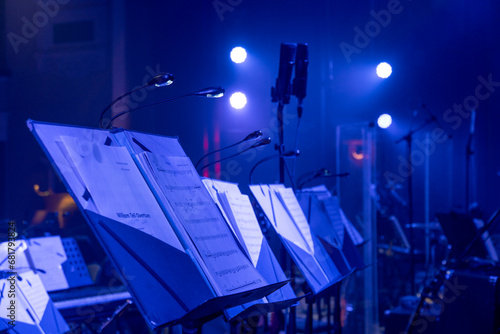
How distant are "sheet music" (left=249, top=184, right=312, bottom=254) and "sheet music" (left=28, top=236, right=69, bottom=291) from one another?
1.16 m

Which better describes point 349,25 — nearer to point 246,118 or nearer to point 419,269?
point 246,118

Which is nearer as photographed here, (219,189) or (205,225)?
(205,225)

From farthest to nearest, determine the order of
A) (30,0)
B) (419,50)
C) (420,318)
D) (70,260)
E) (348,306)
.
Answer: (419,50) < (348,306) < (30,0) < (420,318) < (70,260)

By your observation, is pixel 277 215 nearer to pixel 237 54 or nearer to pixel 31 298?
pixel 31 298

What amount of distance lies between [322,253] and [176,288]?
129 cm

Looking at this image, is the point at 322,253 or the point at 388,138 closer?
the point at 322,253

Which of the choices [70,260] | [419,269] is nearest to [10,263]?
[70,260]

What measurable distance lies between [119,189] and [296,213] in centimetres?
124

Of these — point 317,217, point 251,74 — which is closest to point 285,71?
point 317,217

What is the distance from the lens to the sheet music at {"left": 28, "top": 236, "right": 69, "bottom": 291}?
8.48 ft

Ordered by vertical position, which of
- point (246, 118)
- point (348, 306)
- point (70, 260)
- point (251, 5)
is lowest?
point (348, 306)

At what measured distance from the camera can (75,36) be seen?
4203mm

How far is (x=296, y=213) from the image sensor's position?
2.40 meters

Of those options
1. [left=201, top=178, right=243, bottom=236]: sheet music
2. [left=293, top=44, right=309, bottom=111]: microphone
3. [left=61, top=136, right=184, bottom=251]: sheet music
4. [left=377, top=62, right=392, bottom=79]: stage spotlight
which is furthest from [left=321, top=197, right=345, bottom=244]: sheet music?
[left=377, top=62, right=392, bottom=79]: stage spotlight
